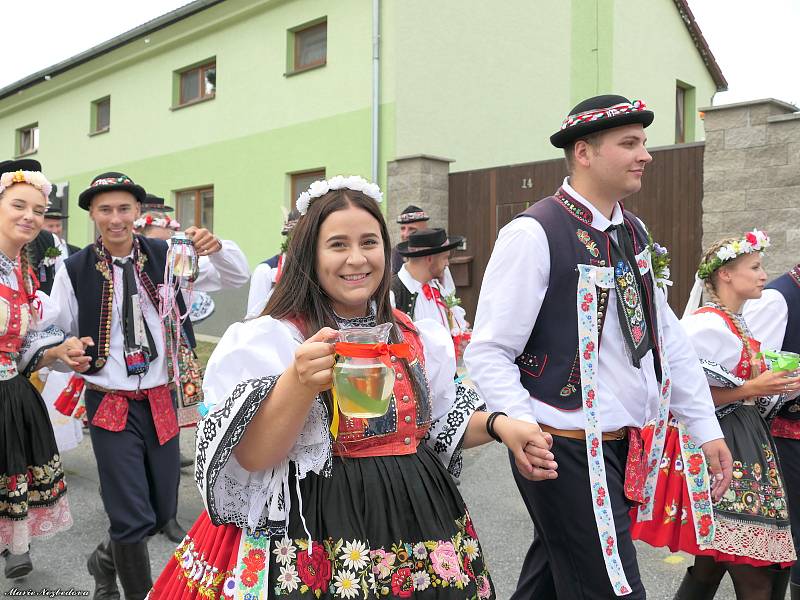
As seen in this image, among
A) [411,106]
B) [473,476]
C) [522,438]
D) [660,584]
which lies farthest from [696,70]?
[522,438]

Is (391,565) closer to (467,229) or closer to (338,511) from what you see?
(338,511)

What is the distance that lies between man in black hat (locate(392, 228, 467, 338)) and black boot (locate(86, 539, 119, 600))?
274 centimetres

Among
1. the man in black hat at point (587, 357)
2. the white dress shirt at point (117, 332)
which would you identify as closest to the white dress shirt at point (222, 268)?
the white dress shirt at point (117, 332)

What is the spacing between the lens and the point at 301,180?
13500 mm

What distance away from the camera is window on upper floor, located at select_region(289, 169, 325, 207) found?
13180mm

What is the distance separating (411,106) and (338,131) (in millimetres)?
1337

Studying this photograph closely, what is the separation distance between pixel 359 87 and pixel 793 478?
9.71 metres

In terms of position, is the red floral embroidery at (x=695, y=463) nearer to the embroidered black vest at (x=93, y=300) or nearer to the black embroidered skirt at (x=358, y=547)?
the black embroidered skirt at (x=358, y=547)

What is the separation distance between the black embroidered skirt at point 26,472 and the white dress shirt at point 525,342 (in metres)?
2.46

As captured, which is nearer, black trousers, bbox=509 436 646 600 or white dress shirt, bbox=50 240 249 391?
black trousers, bbox=509 436 646 600

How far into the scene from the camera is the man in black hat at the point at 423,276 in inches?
229

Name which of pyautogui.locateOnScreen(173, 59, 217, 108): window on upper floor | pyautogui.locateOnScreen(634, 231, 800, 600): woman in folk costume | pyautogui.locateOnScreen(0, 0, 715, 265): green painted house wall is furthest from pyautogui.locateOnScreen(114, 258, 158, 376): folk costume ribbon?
pyautogui.locateOnScreen(173, 59, 217, 108): window on upper floor

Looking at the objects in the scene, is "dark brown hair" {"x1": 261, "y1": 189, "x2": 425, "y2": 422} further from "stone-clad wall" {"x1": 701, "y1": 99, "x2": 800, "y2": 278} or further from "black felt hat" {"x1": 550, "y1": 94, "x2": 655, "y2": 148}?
"stone-clad wall" {"x1": 701, "y1": 99, "x2": 800, "y2": 278}

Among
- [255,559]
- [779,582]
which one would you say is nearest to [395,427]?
[255,559]
